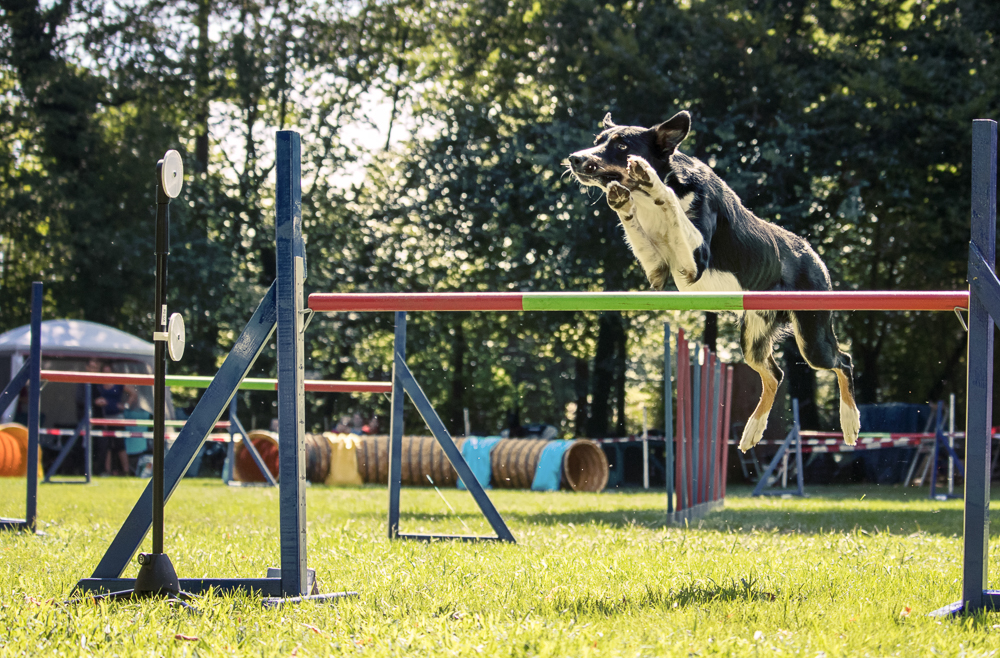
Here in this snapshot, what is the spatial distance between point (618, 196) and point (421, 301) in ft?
2.87

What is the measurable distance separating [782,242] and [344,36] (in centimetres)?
1767

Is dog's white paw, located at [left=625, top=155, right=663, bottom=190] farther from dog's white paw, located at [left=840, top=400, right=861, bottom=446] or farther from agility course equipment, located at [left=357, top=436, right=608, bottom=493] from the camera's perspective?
agility course equipment, located at [left=357, top=436, right=608, bottom=493]

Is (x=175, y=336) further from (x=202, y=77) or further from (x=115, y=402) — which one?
(x=202, y=77)

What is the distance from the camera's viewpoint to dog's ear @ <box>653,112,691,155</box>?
12.3 feet

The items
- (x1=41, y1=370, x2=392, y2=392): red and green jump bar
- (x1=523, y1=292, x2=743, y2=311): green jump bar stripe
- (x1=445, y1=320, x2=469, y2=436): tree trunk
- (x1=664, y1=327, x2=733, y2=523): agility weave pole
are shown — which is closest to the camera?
(x1=523, y1=292, x2=743, y2=311): green jump bar stripe

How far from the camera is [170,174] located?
358 centimetres

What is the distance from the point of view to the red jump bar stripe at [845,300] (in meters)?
3.30

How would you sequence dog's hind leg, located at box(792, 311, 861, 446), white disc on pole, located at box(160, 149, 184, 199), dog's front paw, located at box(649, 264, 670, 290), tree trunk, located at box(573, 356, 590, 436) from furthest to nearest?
1. tree trunk, located at box(573, 356, 590, 436)
2. dog's hind leg, located at box(792, 311, 861, 446)
3. dog's front paw, located at box(649, 264, 670, 290)
4. white disc on pole, located at box(160, 149, 184, 199)

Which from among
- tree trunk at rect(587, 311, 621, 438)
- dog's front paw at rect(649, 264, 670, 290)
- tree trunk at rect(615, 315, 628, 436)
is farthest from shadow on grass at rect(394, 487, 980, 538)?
tree trunk at rect(615, 315, 628, 436)

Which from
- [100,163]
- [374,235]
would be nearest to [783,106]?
[374,235]

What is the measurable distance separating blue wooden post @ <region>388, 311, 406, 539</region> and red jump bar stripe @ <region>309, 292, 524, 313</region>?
1872 millimetres

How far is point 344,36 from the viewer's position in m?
20.4

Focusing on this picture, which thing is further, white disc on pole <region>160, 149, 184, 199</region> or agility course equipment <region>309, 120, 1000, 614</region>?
Result: white disc on pole <region>160, 149, 184, 199</region>

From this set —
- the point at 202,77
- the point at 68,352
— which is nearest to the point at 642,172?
the point at 68,352
